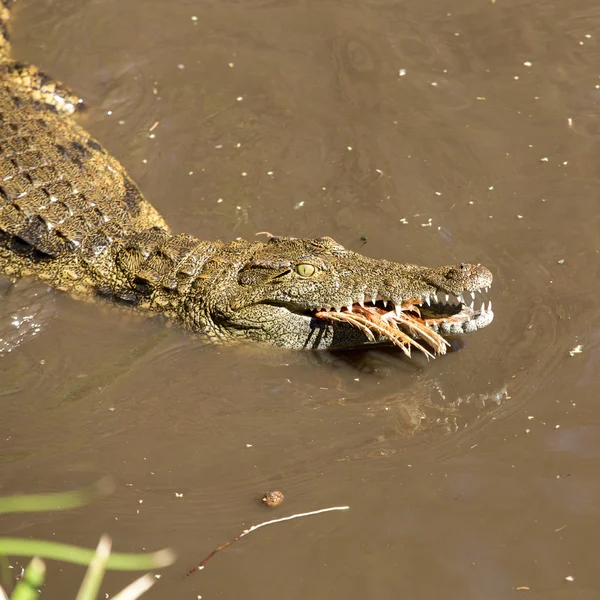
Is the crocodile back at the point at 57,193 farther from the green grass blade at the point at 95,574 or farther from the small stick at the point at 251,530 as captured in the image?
the small stick at the point at 251,530

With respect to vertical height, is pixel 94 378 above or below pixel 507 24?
below

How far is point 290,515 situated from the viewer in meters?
4.00

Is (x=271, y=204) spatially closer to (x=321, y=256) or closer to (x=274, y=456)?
(x=321, y=256)

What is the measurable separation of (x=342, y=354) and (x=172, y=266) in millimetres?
1357

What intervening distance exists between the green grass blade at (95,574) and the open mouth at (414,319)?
1922 mm

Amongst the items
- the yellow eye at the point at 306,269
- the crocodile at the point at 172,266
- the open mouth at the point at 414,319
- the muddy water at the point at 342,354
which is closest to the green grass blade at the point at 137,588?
the muddy water at the point at 342,354

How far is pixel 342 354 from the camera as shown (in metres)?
4.90

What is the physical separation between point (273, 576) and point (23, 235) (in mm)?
2991

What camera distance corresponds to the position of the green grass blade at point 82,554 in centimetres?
366

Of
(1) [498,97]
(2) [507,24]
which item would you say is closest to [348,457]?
(1) [498,97]

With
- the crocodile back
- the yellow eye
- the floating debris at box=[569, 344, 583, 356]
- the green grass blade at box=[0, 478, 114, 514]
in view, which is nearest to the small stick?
the green grass blade at box=[0, 478, 114, 514]

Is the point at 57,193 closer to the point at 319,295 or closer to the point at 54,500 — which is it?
the point at 319,295

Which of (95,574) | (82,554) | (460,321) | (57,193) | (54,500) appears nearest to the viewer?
(95,574)

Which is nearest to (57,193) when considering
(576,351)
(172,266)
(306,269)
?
(172,266)
